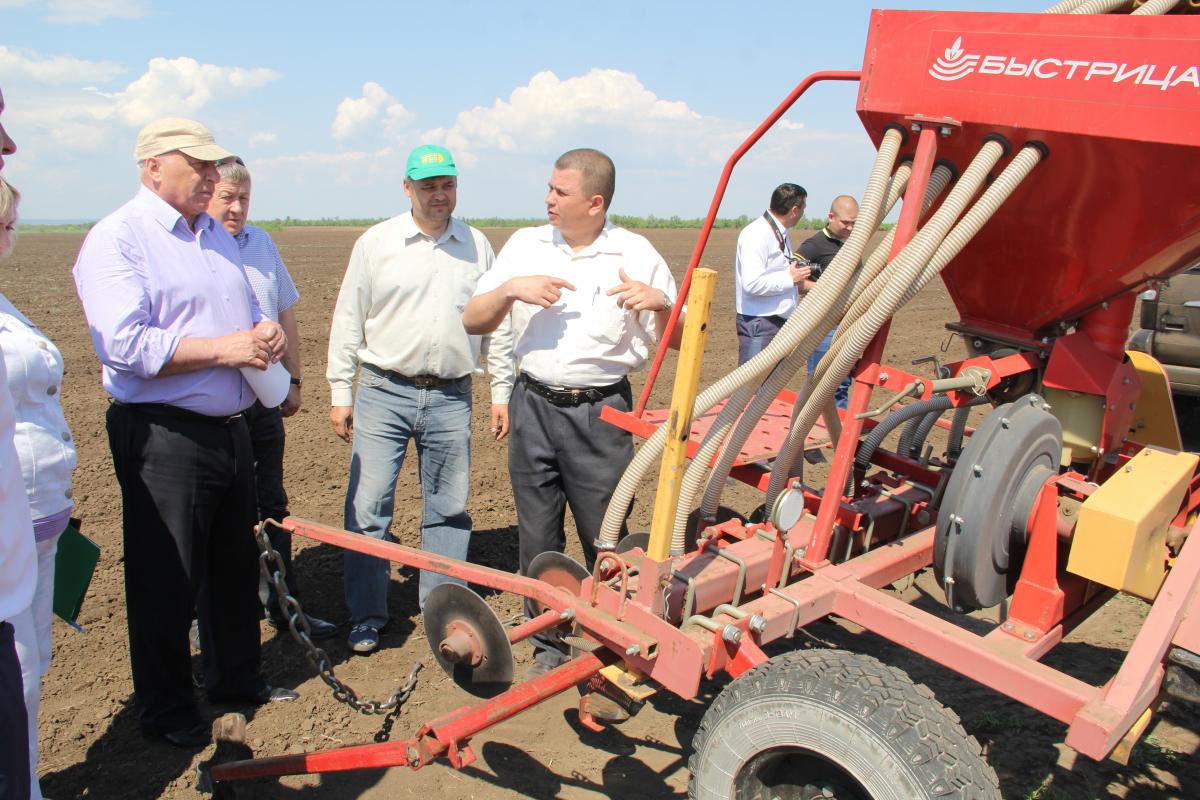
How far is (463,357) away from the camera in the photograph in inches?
158

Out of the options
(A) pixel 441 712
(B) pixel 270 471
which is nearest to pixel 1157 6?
A: (A) pixel 441 712

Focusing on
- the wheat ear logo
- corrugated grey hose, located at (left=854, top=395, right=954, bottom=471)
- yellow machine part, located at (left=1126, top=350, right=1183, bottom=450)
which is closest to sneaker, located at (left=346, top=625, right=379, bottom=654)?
corrugated grey hose, located at (left=854, top=395, right=954, bottom=471)

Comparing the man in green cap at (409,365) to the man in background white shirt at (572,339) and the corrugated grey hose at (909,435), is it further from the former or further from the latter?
the corrugated grey hose at (909,435)

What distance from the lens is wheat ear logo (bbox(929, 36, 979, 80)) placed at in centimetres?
268

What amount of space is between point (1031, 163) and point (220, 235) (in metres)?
2.70

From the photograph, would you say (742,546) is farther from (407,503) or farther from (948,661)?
(407,503)

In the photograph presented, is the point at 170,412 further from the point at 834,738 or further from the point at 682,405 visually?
the point at 834,738

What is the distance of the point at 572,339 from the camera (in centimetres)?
357

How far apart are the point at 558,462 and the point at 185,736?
1673 mm

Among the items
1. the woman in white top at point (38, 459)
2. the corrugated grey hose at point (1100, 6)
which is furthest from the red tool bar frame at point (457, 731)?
the corrugated grey hose at point (1100, 6)

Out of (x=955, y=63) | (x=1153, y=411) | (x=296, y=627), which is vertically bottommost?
(x=296, y=627)

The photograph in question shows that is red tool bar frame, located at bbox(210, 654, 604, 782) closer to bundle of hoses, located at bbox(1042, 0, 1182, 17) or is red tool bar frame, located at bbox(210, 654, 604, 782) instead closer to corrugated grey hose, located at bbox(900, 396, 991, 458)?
corrugated grey hose, located at bbox(900, 396, 991, 458)

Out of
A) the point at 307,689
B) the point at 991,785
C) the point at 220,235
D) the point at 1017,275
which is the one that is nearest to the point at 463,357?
the point at 220,235

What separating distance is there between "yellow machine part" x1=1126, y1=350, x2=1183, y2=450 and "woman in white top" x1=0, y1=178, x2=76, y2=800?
12.5ft
